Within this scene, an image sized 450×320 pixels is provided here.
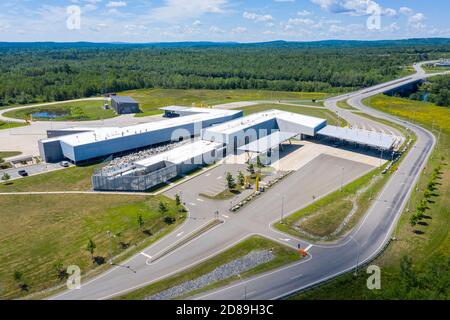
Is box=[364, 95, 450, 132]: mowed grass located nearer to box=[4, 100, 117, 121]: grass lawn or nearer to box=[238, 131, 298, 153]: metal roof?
box=[238, 131, 298, 153]: metal roof

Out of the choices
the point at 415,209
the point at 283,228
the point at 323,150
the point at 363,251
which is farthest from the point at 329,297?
the point at 323,150

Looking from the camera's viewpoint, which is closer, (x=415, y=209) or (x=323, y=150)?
(x=415, y=209)

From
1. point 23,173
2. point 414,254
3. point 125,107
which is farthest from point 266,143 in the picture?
point 125,107

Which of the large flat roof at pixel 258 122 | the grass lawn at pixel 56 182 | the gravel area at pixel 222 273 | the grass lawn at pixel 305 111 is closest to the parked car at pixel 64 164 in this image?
the grass lawn at pixel 56 182

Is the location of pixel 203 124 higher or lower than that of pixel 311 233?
higher

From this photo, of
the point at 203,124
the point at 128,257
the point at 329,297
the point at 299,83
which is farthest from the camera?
the point at 299,83

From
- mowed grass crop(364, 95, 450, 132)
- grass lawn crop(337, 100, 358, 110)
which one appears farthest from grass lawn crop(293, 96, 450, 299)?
grass lawn crop(337, 100, 358, 110)

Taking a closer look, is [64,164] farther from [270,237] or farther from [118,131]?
[270,237]
